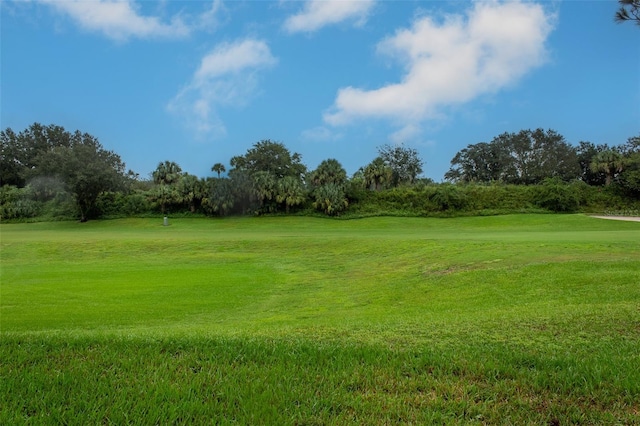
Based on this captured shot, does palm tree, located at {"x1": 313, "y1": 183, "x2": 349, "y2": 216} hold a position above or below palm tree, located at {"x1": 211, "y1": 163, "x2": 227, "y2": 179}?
below

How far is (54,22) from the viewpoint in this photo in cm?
1294

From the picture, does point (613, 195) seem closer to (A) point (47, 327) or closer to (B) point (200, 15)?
(B) point (200, 15)

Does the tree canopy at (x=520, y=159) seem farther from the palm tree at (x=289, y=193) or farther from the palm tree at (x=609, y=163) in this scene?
the palm tree at (x=289, y=193)

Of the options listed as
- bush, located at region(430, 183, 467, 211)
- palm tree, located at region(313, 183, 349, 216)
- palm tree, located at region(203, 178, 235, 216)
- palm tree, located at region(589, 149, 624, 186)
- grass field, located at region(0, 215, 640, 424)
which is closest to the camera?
grass field, located at region(0, 215, 640, 424)

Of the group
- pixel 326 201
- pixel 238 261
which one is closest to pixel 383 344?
pixel 238 261

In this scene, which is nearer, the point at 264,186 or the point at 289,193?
the point at 264,186

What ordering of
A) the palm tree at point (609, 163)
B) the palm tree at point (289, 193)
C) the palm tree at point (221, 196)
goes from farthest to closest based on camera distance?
the palm tree at point (609, 163)
the palm tree at point (289, 193)
the palm tree at point (221, 196)

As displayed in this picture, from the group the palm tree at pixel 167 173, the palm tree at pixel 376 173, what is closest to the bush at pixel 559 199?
the palm tree at pixel 376 173

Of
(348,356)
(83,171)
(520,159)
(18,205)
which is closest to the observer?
(348,356)

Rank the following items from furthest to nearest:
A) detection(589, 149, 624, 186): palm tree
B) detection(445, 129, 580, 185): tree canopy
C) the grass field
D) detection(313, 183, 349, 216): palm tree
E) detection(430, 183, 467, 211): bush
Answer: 1. detection(445, 129, 580, 185): tree canopy
2. detection(589, 149, 624, 186): palm tree
3. detection(313, 183, 349, 216): palm tree
4. detection(430, 183, 467, 211): bush
5. the grass field

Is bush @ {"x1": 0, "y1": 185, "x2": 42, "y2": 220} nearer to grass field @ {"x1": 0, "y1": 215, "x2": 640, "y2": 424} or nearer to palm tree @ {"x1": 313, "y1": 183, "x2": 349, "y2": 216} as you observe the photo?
palm tree @ {"x1": 313, "y1": 183, "x2": 349, "y2": 216}

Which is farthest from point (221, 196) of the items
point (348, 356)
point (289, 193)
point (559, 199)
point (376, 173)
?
point (348, 356)

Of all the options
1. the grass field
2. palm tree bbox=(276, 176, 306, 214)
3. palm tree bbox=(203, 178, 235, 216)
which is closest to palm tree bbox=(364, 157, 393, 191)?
palm tree bbox=(276, 176, 306, 214)

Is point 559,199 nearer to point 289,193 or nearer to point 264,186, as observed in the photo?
point 289,193
